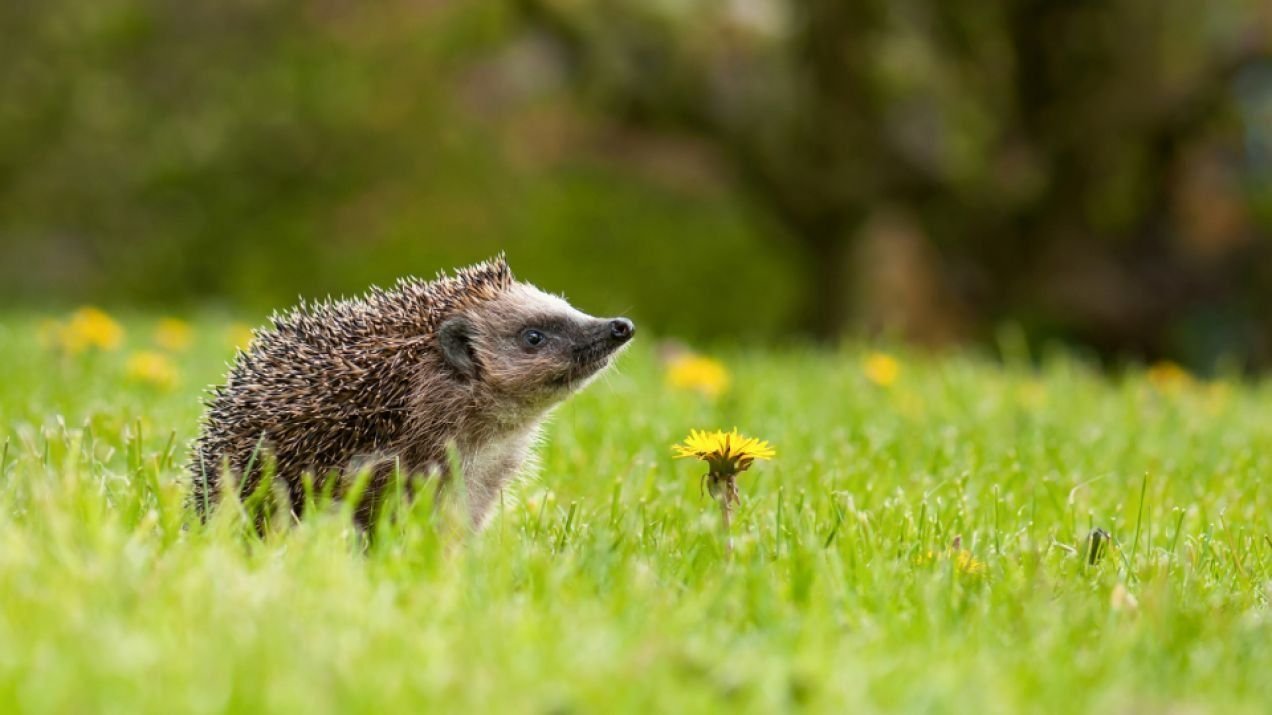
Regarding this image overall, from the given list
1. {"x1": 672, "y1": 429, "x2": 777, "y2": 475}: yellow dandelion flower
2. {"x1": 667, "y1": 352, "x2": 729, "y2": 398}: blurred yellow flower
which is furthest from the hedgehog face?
{"x1": 667, "y1": 352, "x2": 729, "y2": 398}: blurred yellow flower

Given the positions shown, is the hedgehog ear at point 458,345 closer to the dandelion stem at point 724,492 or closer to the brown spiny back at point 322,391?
the brown spiny back at point 322,391

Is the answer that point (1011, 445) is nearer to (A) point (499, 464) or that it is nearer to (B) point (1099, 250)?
(A) point (499, 464)

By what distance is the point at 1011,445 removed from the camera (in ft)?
18.5

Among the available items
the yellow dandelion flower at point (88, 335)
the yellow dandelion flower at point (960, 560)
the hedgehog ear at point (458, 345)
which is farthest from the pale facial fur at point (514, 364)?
the yellow dandelion flower at point (88, 335)

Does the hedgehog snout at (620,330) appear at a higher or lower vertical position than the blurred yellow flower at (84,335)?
lower

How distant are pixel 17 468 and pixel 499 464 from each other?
132cm

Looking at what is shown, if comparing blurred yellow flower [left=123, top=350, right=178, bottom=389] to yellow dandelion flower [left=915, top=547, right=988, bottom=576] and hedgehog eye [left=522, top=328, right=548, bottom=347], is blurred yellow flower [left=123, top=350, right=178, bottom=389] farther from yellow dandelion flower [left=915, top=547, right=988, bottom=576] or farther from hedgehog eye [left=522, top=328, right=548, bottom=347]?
yellow dandelion flower [left=915, top=547, right=988, bottom=576]

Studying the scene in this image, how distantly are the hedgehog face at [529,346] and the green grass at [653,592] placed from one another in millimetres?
362

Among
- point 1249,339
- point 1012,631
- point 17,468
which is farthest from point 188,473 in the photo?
point 1249,339

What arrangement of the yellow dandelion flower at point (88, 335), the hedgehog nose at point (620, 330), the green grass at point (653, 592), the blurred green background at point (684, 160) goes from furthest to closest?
the blurred green background at point (684, 160) < the yellow dandelion flower at point (88, 335) < the hedgehog nose at point (620, 330) < the green grass at point (653, 592)

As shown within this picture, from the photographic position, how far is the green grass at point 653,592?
232 centimetres

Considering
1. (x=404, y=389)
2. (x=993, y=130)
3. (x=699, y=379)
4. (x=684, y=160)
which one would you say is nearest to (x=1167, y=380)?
(x=699, y=379)

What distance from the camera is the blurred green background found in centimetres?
1350

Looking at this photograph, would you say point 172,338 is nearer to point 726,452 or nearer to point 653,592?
point 726,452
